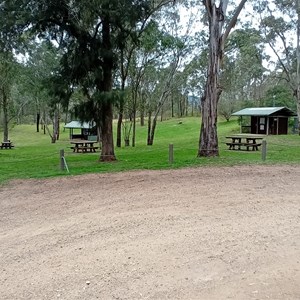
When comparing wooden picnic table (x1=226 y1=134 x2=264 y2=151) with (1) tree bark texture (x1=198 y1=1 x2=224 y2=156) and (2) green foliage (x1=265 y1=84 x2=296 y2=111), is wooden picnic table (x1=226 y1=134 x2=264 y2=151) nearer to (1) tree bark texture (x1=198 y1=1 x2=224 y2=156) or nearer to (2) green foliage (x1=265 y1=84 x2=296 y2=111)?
(1) tree bark texture (x1=198 y1=1 x2=224 y2=156)

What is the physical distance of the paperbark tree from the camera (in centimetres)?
1373

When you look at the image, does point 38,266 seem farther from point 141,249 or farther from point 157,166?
point 157,166

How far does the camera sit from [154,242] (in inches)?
184

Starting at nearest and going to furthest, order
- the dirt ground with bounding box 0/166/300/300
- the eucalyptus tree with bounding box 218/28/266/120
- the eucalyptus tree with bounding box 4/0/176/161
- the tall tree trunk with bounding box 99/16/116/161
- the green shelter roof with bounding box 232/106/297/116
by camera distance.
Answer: the dirt ground with bounding box 0/166/300/300, the eucalyptus tree with bounding box 4/0/176/161, the tall tree trunk with bounding box 99/16/116/161, the eucalyptus tree with bounding box 218/28/266/120, the green shelter roof with bounding box 232/106/297/116

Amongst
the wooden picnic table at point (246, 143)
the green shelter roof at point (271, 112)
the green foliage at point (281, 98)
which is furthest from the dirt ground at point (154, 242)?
the green foliage at point (281, 98)

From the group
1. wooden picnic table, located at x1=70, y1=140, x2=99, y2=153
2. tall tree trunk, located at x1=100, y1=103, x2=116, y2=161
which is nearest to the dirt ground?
tall tree trunk, located at x1=100, y1=103, x2=116, y2=161

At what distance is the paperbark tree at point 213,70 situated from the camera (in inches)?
541

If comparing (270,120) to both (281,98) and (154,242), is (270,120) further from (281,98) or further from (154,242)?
(154,242)

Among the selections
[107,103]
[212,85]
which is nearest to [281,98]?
[212,85]

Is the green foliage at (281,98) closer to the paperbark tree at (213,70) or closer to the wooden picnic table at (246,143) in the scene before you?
the wooden picnic table at (246,143)

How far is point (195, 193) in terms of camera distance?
7.59 m

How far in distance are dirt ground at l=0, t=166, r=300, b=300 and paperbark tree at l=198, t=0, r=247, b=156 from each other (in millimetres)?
5942

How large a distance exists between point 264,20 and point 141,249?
29536mm

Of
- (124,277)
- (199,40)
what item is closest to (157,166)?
(124,277)
